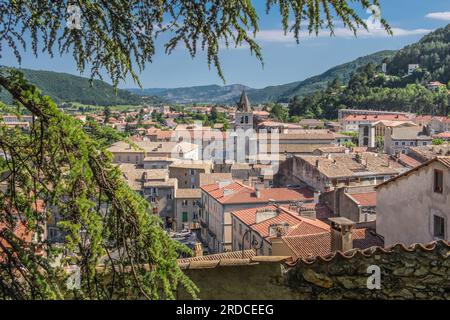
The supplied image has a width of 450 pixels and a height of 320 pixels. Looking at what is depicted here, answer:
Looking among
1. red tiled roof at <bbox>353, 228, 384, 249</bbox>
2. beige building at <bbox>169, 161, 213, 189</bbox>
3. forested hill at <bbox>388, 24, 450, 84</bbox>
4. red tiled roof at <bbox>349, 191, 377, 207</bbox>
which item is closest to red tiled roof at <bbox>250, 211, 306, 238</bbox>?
red tiled roof at <bbox>349, 191, 377, 207</bbox>

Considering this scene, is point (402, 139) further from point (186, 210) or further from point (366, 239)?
point (366, 239)

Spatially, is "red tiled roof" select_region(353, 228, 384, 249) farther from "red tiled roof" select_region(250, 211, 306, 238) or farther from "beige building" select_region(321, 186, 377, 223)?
"beige building" select_region(321, 186, 377, 223)

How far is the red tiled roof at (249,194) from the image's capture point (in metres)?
30.8

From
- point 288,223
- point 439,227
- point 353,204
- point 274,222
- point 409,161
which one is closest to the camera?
point 439,227

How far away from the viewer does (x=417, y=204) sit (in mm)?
10641

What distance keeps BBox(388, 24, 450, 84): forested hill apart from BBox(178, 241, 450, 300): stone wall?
154m

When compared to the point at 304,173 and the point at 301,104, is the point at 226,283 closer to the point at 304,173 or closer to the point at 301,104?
the point at 304,173

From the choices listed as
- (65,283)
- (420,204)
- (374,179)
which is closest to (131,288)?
(65,283)

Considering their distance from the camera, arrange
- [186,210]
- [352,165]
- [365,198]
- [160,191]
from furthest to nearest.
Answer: [160,191] < [352,165] < [186,210] < [365,198]

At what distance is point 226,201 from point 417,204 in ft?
65.9

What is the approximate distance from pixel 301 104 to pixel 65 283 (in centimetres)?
14179

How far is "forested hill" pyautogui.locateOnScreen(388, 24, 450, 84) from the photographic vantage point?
148 m

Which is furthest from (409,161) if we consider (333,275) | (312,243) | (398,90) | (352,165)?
(398,90)

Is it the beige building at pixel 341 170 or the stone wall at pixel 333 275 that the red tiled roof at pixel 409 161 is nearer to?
the beige building at pixel 341 170
